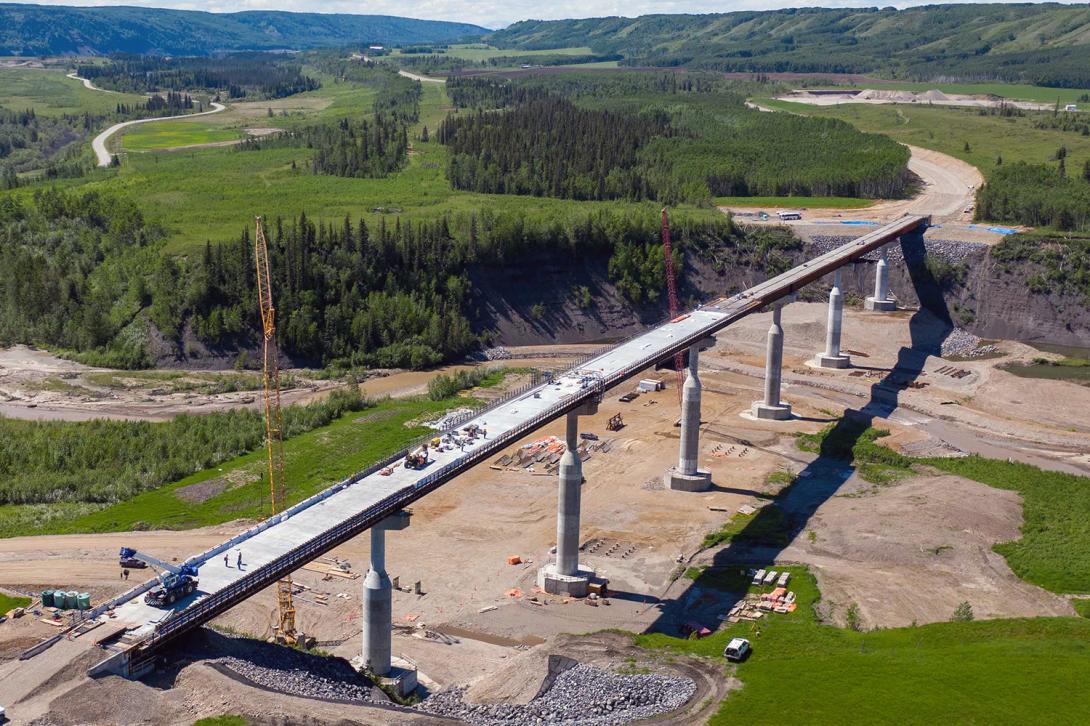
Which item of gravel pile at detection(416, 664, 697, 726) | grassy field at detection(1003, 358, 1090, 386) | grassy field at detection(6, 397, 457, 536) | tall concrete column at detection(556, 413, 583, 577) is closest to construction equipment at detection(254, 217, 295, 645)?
grassy field at detection(6, 397, 457, 536)

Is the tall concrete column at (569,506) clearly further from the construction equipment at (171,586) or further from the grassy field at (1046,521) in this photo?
the grassy field at (1046,521)

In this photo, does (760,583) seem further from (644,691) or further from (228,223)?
(228,223)

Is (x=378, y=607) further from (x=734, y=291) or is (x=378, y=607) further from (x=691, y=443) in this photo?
(x=734, y=291)

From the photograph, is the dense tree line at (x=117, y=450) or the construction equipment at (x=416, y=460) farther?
the dense tree line at (x=117, y=450)

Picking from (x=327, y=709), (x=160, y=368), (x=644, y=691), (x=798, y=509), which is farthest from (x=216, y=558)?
(x=160, y=368)

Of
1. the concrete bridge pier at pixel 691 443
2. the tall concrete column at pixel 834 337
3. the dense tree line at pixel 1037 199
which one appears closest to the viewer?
the concrete bridge pier at pixel 691 443

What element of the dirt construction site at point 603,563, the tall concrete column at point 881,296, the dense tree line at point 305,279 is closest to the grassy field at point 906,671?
the dirt construction site at point 603,563

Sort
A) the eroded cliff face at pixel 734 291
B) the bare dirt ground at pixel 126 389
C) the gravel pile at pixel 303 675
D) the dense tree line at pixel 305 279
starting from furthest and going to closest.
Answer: the eroded cliff face at pixel 734 291
the dense tree line at pixel 305 279
the bare dirt ground at pixel 126 389
the gravel pile at pixel 303 675

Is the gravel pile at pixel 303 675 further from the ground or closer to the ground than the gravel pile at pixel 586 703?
further from the ground
